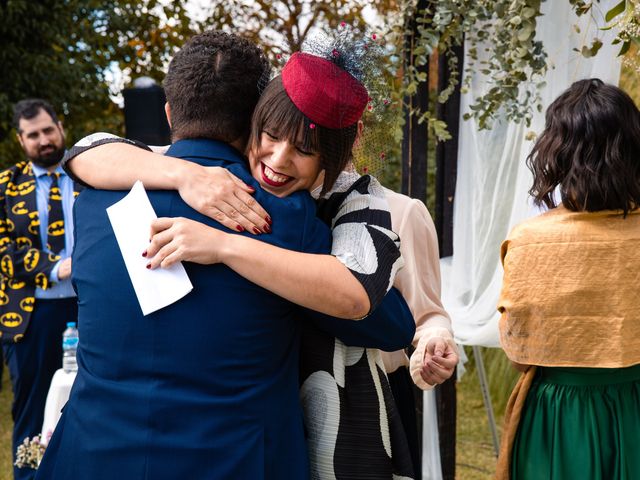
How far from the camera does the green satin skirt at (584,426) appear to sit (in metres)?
2.24

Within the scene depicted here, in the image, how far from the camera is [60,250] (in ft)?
14.9

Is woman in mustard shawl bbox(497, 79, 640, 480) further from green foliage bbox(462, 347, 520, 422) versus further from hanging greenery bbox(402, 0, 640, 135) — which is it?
green foliage bbox(462, 347, 520, 422)

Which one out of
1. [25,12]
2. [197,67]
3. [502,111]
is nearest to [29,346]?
[502,111]

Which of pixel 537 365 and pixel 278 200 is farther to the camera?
pixel 537 365

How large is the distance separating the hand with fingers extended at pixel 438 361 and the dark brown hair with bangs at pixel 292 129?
0.69 meters

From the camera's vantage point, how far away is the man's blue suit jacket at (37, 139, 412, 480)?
1370 millimetres

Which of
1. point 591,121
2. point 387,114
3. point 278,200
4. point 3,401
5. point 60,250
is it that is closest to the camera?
point 278,200

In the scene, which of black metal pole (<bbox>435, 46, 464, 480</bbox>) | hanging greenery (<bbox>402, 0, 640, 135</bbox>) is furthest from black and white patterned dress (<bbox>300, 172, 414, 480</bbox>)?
black metal pole (<bbox>435, 46, 464, 480</bbox>)

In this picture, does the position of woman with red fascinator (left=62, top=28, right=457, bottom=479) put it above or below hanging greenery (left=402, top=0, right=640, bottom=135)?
below

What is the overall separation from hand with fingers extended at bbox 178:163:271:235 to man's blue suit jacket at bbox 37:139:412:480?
2cm

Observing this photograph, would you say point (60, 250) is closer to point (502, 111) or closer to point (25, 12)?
point (502, 111)

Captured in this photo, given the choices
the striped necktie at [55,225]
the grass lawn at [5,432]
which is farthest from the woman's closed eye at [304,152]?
the grass lawn at [5,432]

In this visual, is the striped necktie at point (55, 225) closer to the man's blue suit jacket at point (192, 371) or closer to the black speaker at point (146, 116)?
the black speaker at point (146, 116)

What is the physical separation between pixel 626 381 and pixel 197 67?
5.07 feet
